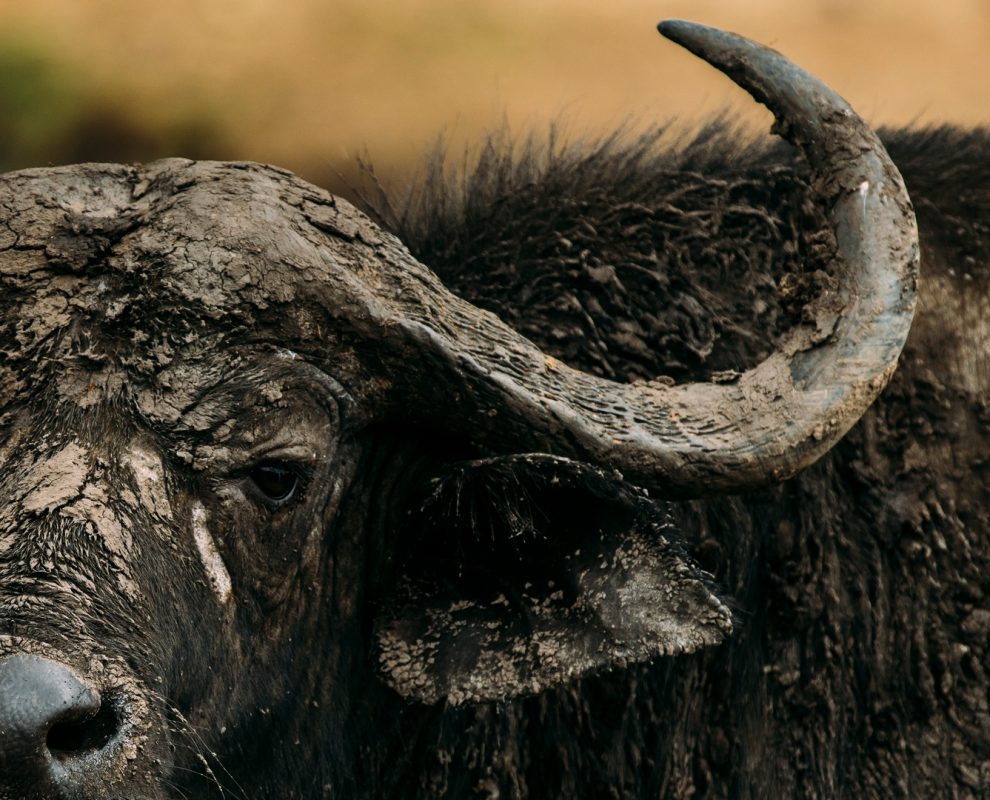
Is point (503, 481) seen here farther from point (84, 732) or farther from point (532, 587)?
point (84, 732)

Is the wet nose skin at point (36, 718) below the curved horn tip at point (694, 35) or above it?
below

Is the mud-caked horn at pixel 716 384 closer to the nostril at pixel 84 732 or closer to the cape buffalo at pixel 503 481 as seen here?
the cape buffalo at pixel 503 481

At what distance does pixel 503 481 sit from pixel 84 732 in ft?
3.69

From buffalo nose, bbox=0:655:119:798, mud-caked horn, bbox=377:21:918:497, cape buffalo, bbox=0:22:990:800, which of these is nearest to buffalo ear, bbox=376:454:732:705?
cape buffalo, bbox=0:22:990:800

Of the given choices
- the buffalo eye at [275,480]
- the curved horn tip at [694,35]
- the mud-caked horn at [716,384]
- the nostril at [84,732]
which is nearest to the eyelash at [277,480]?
the buffalo eye at [275,480]

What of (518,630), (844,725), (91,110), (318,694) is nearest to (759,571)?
(844,725)

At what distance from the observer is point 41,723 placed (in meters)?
2.63

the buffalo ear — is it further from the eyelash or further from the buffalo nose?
the buffalo nose

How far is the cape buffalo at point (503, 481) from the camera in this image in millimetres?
3186

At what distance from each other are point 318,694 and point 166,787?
625mm

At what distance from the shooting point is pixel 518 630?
357cm

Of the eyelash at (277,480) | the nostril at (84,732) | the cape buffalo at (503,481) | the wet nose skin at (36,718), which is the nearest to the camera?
the wet nose skin at (36,718)

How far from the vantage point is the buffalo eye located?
3350 millimetres

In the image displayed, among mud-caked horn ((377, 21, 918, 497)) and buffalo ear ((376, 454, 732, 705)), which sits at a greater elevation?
mud-caked horn ((377, 21, 918, 497))
